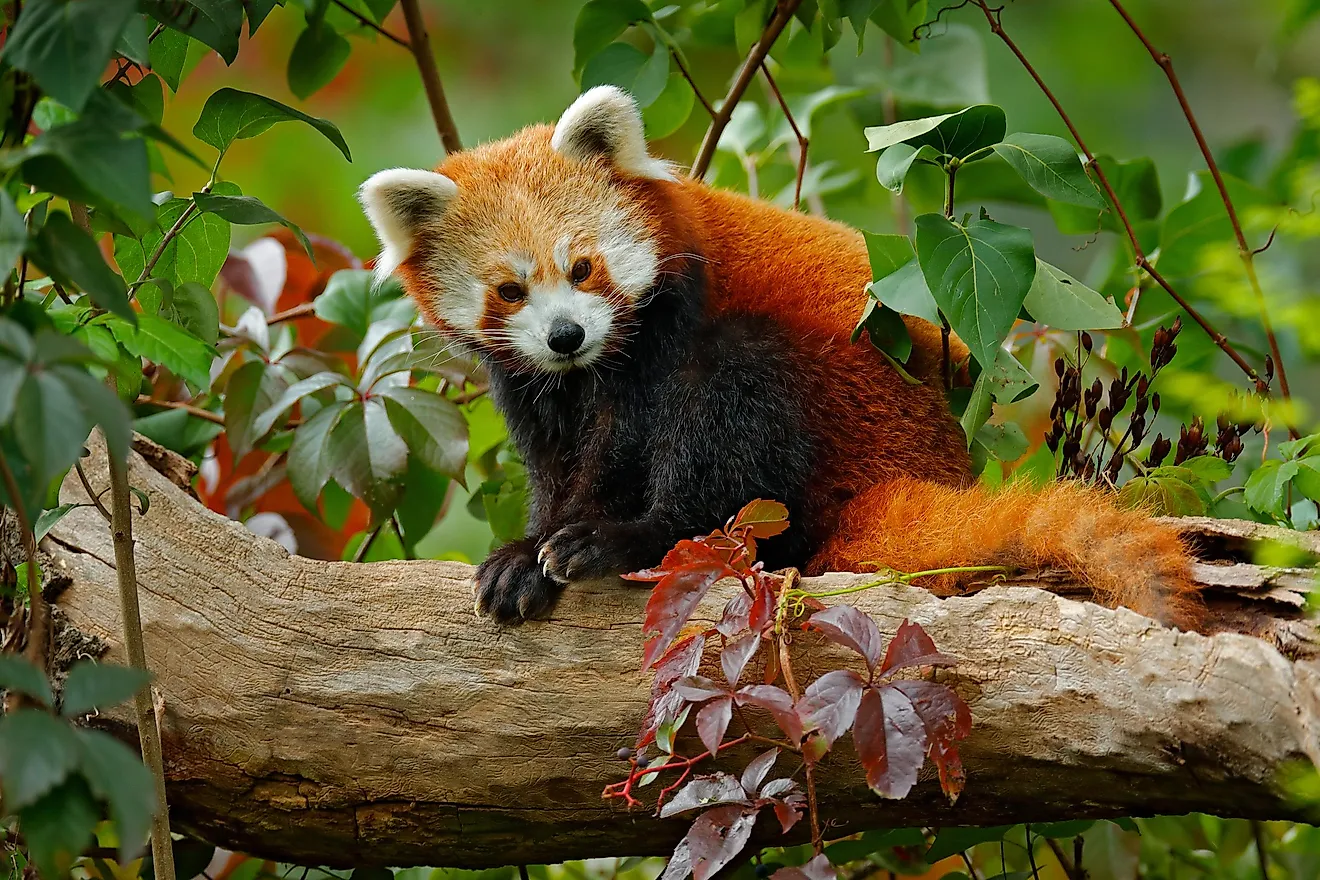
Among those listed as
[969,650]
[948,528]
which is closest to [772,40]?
[948,528]

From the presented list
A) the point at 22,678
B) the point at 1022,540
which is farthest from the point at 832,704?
the point at 22,678

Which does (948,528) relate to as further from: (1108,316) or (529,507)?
(529,507)

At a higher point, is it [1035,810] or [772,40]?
[772,40]

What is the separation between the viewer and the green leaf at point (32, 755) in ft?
2.93

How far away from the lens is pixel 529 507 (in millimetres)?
2451

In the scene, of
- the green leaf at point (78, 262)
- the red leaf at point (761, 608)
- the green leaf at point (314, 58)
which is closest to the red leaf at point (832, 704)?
the red leaf at point (761, 608)

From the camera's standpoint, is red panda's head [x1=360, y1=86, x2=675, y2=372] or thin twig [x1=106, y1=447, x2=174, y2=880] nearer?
thin twig [x1=106, y1=447, x2=174, y2=880]

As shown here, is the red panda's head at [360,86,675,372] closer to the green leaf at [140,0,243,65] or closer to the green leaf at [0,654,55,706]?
the green leaf at [140,0,243,65]

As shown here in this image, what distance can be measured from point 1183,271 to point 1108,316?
3.26 ft

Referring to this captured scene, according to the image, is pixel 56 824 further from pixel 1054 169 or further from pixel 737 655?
pixel 1054 169

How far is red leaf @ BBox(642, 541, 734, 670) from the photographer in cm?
144

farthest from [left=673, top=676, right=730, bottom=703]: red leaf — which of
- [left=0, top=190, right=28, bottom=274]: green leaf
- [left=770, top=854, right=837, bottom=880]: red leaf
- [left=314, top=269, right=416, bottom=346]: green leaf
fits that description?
[left=314, top=269, right=416, bottom=346]: green leaf

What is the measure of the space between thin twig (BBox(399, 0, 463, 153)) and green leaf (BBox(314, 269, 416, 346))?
1.37ft

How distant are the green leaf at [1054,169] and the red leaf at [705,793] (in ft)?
3.45
